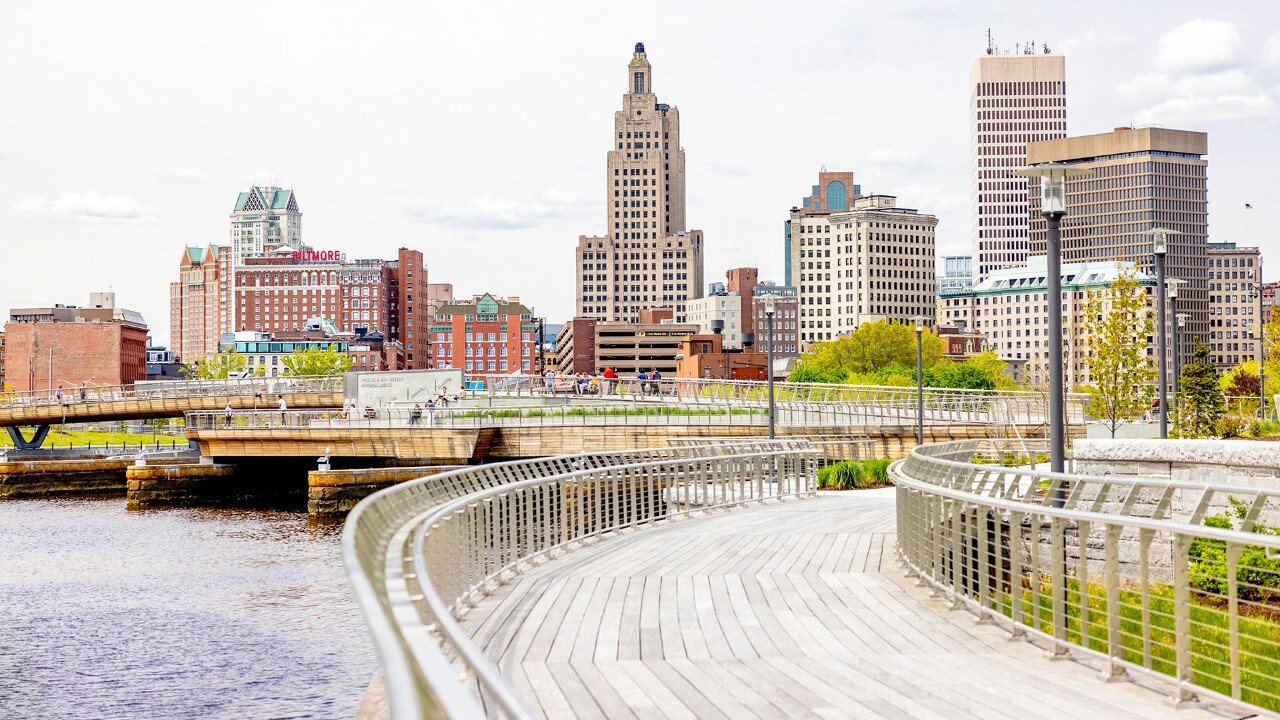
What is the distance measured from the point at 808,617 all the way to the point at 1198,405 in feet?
91.0

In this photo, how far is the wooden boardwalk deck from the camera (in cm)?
787

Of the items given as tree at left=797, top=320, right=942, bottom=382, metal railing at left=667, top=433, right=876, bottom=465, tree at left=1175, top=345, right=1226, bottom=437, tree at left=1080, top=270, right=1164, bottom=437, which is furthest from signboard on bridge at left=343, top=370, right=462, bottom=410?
tree at left=797, top=320, right=942, bottom=382

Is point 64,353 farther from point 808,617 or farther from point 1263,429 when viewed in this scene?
point 808,617

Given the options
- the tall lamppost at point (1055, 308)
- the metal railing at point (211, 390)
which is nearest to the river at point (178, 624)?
the tall lamppost at point (1055, 308)

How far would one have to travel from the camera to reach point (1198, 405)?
35.1 meters

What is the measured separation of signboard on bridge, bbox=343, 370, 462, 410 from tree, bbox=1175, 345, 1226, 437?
31.5 m

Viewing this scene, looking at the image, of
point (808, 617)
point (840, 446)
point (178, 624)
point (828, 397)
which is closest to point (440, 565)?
point (808, 617)

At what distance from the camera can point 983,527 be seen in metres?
10.6

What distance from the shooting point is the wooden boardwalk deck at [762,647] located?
7867mm

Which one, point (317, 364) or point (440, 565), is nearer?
point (440, 565)

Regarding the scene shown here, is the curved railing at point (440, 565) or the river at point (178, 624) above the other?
the curved railing at point (440, 565)

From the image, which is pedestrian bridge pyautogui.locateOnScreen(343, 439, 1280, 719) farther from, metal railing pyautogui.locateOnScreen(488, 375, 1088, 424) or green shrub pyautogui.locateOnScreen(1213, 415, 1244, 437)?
metal railing pyautogui.locateOnScreen(488, 375, 1088, 424)

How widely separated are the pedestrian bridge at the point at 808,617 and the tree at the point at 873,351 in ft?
319

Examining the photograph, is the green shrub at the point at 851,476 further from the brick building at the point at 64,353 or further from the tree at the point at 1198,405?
the brick building at the point at 64,353
